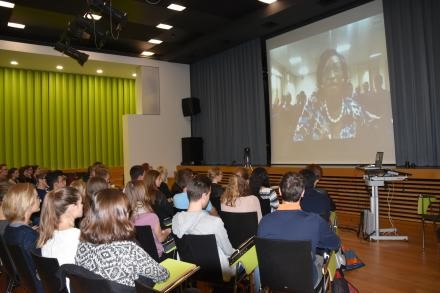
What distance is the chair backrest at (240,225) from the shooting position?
354 cm

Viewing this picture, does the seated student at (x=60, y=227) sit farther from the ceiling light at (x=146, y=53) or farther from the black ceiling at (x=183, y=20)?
the ceiling light at (x=146, y=53)

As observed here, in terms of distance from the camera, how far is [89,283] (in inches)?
65.8

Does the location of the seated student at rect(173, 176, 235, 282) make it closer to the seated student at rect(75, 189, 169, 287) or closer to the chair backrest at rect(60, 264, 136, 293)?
the seated student at rect(75, 189, 169, 287)

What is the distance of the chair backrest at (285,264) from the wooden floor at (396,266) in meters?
1.59

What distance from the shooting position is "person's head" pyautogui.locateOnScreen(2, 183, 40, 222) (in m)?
2.99

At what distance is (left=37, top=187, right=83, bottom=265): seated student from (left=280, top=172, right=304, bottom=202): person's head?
143cm

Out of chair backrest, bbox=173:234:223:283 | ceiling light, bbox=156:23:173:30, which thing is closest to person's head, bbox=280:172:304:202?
chair backrest, bbox=173:234:223:283

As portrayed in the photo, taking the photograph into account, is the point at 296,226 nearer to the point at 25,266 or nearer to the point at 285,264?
the point at 285,264

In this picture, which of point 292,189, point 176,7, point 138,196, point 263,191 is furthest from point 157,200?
point 176,7

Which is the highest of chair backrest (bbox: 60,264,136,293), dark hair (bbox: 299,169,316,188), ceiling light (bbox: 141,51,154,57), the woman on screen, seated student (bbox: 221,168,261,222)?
ceiling light (bbox: 141,51,154,57)

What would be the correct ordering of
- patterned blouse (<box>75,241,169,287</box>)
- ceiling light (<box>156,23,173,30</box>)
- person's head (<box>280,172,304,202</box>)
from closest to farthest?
1. patterned blouse (<box>75,241,169,287</box>)
2. person's head (<box>280,172,304,202</box>)
3. ceiling light (<box>156,23,173,30</box>)

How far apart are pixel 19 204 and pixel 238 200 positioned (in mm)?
2021

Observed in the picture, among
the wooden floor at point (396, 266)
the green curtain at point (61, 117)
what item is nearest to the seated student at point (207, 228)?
the wooden floor at point (396, 266)

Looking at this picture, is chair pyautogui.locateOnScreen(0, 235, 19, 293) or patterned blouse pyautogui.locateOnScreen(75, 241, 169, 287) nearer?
patterned blouse pyautogui.locateOnScreen(75, 241, 169, 287)
